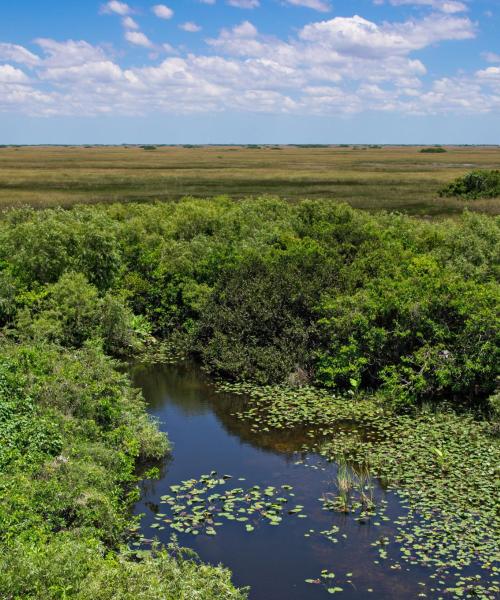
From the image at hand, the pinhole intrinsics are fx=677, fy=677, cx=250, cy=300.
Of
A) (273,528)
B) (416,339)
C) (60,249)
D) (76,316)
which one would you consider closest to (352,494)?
(273,528)

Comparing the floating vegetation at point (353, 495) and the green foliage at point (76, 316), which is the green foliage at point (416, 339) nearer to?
the floating vegetation at point (353, 495)

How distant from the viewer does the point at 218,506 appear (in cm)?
1435

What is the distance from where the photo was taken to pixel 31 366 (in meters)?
16.4

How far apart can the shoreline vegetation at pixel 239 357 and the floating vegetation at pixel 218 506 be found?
1012 mm

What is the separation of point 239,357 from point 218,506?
8592mm

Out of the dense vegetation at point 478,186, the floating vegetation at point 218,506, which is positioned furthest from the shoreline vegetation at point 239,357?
the dense vegetation at point 478,186

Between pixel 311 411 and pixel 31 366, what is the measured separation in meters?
7.84

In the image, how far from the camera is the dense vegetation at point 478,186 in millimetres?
64375

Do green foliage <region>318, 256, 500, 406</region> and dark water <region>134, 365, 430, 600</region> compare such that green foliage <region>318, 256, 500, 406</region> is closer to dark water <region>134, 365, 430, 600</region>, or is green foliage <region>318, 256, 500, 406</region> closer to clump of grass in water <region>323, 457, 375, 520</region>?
dark water <region>134, 365, 430, 600</region>

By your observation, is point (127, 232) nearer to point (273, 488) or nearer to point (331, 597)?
point (273, 488)

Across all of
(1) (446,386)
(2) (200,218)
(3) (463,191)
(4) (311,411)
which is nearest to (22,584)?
(4) (311,411)

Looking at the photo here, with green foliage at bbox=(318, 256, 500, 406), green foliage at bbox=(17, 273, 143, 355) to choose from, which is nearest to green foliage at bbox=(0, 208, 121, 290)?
green foliage at bbox=(17, 273, 143, 355)

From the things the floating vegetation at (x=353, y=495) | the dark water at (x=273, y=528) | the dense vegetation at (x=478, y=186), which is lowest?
the dark water at (x=273, y=528)

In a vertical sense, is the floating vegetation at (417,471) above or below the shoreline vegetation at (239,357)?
below
